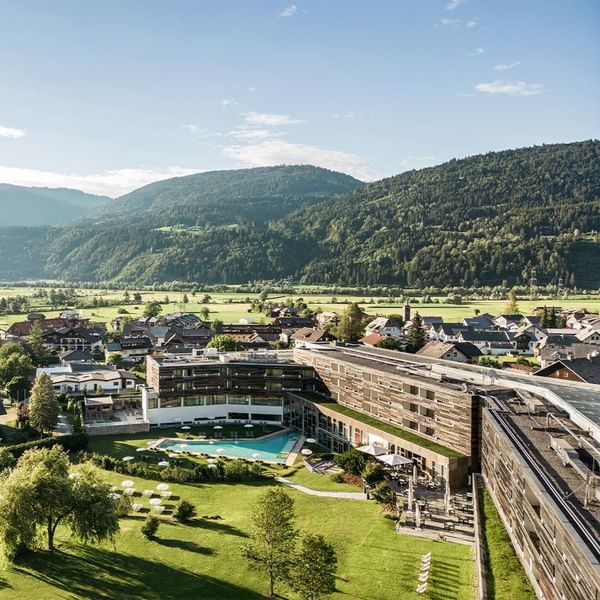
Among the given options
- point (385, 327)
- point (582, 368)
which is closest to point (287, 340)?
point (385, 327)

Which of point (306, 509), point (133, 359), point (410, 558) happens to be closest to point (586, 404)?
point (410, 558)

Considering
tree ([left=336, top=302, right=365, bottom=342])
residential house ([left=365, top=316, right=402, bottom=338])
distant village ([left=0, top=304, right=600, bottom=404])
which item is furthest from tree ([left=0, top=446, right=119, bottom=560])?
residential house ([left=365, top=316, right=402, bottom=338])

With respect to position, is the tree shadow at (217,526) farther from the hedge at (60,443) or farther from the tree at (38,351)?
the tree at (38,351)

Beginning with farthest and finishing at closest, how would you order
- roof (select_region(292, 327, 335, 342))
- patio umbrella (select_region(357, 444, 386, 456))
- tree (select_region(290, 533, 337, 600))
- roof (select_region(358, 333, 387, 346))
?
roof (select_region(292, 327, 335, 342)) < roof (select_region(358, 333, 387, 346)) < patio umbrella (select_region(357, 444, 386, 456)) < tree (select_region(290, 533, 337, 600))

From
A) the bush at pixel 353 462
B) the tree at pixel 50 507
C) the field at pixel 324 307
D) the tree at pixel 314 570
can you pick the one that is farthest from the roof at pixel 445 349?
the tree at pixel 314 570

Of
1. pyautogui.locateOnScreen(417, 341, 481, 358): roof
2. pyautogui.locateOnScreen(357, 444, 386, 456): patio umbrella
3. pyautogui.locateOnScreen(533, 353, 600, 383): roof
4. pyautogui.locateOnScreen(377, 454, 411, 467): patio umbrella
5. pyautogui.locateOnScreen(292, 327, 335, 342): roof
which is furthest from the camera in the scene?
pyautogui.locateOnScreen(292, 327, 335, 342): roof

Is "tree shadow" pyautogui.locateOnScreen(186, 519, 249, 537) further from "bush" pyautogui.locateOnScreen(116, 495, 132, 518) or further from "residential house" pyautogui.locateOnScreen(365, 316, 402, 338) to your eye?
"residential house" pyautogui.locateOnScreen(365, 316, 402, 338)
